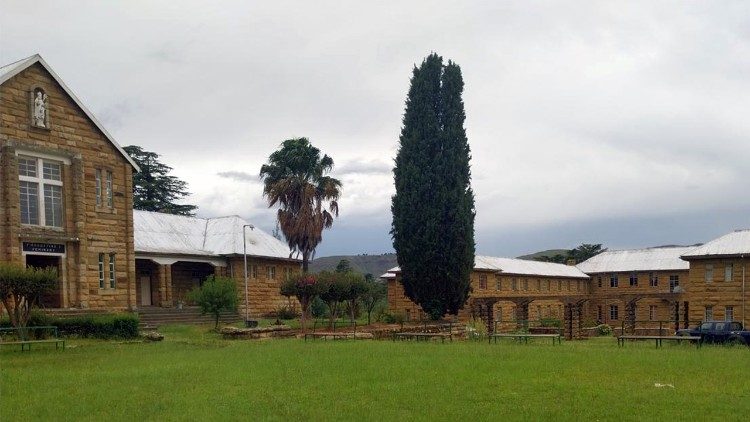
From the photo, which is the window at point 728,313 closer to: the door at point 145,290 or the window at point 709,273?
the window at point 709,273

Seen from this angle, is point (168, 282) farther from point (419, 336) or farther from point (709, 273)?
point (709, 273)

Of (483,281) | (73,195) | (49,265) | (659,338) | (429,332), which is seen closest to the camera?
(659,338)

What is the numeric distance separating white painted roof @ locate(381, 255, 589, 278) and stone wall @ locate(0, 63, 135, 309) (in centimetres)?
2249

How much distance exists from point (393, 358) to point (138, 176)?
4894cm

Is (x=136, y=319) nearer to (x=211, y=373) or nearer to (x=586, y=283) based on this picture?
(x=211, y=373)

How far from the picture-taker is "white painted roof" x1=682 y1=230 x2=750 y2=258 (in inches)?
1735

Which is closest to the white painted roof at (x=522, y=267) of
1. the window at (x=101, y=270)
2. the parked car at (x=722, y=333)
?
the parked car at (x=722, y=333)

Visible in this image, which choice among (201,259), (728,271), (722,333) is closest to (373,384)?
(722,333)

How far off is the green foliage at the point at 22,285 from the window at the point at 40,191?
510 cm

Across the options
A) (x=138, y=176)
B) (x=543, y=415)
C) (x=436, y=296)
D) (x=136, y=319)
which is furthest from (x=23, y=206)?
(x=138, y=176)

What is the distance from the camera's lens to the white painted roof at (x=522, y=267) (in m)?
53.3

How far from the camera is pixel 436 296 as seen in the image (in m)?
38.0

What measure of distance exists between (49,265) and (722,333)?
28.4 metres

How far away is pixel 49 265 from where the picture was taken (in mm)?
30375
